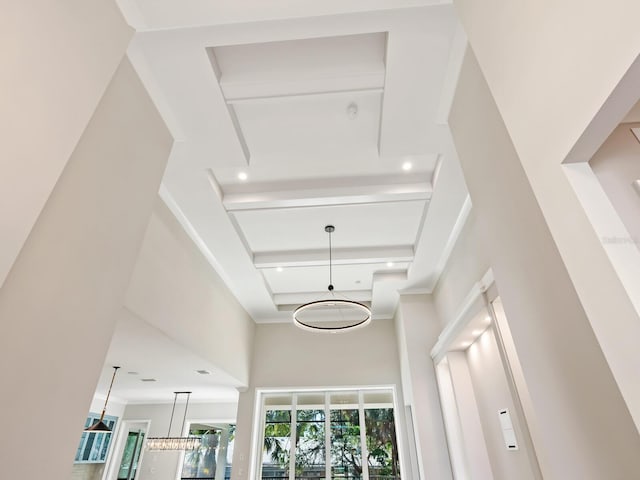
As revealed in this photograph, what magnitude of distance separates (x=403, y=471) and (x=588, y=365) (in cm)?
595

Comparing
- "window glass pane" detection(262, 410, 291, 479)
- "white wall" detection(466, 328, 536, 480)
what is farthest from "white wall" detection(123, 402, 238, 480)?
"white wall" detection(466, 328, 536, 480)

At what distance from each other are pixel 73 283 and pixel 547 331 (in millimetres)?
2230

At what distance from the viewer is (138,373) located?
5773mm

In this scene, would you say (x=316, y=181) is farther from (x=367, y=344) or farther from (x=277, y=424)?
(x=277, y=424)

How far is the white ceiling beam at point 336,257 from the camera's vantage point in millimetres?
5086

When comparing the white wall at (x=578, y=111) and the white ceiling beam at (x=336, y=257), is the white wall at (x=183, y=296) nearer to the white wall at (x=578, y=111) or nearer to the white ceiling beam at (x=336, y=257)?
the white ceiling beam at (x=336, y=257)

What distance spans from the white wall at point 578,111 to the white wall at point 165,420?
9.24 m

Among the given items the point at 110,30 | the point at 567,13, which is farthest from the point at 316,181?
the point at 567,13

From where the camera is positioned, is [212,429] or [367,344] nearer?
[367,344]

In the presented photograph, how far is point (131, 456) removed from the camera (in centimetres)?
838

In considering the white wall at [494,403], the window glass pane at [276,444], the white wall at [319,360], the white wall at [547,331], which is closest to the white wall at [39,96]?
the white wall at [547,331]

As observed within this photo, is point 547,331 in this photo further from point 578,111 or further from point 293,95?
point 293,95

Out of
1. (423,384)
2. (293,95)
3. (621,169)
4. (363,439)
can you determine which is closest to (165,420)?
(363,439)

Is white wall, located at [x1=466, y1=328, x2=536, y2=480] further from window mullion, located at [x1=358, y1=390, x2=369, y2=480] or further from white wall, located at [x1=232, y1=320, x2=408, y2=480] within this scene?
window mullion, located at [x1=358, y1=390, x2=369, y2=480]
